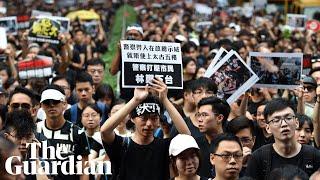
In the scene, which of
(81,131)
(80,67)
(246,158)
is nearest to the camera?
(246,158)

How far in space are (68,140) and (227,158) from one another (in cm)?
180

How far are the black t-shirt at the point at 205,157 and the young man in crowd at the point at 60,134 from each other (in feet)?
3.59

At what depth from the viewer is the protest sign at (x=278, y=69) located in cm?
845

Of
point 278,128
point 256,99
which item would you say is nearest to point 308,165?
point 278,128

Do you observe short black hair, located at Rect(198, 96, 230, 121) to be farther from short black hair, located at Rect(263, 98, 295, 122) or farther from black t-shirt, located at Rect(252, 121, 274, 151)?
black t-shirt, located at Rect(252, 121, 274, 151)

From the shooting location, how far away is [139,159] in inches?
240

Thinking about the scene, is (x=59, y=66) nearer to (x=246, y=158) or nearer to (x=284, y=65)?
(x=284, y=65)

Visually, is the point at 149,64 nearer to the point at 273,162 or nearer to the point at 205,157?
the point at 205,157

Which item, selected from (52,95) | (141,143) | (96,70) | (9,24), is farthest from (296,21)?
(141,143)

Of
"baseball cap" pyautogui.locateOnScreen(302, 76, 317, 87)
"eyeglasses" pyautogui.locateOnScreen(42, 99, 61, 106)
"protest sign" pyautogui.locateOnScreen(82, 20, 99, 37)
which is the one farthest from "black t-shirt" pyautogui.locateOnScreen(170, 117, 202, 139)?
"protest sign" pyautogui.locateOnScreen(82, 20, 99, 37)

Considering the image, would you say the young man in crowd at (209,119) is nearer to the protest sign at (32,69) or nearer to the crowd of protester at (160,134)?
the crowd of protester at (160,134)

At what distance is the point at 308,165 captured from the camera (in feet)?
19.0

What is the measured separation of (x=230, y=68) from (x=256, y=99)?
1381mm

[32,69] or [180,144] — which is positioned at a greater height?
[32,69]
